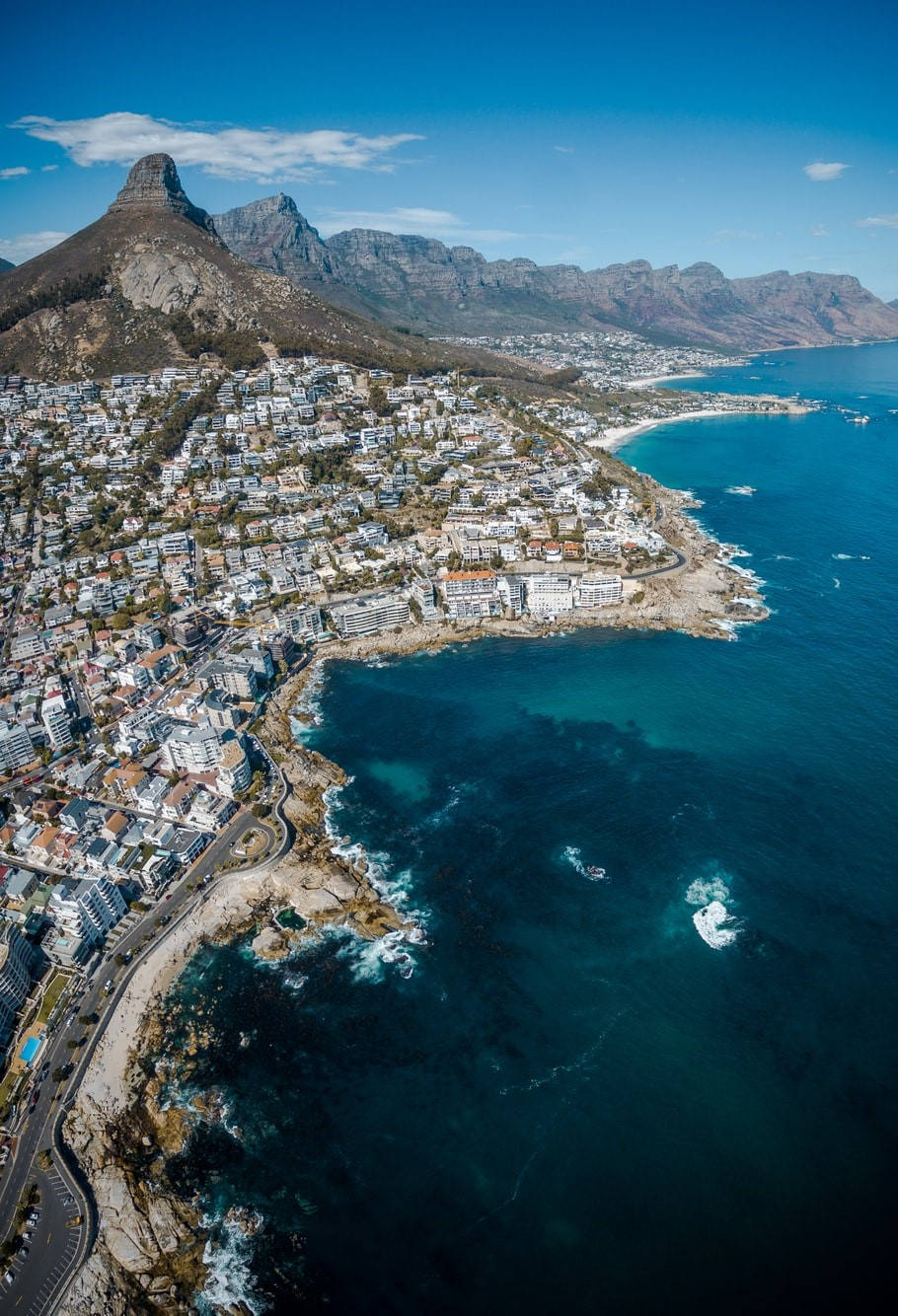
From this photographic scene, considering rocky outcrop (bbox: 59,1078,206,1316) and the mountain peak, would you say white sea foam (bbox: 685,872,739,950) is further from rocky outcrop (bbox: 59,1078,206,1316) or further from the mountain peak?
the mountain peak

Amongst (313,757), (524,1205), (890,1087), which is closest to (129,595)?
(313,757)

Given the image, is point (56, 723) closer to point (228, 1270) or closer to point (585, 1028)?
point (228, 1270)

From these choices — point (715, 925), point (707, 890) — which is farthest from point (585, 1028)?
point (707, 890)

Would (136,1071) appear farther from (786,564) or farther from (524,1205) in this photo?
(786,564)

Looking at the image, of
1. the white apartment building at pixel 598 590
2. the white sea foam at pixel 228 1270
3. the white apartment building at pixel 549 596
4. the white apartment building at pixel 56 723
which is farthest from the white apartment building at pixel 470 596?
the white sea foam at pixel 228 1270

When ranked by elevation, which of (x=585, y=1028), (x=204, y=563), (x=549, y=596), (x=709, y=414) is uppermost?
(x=709, y=414)
